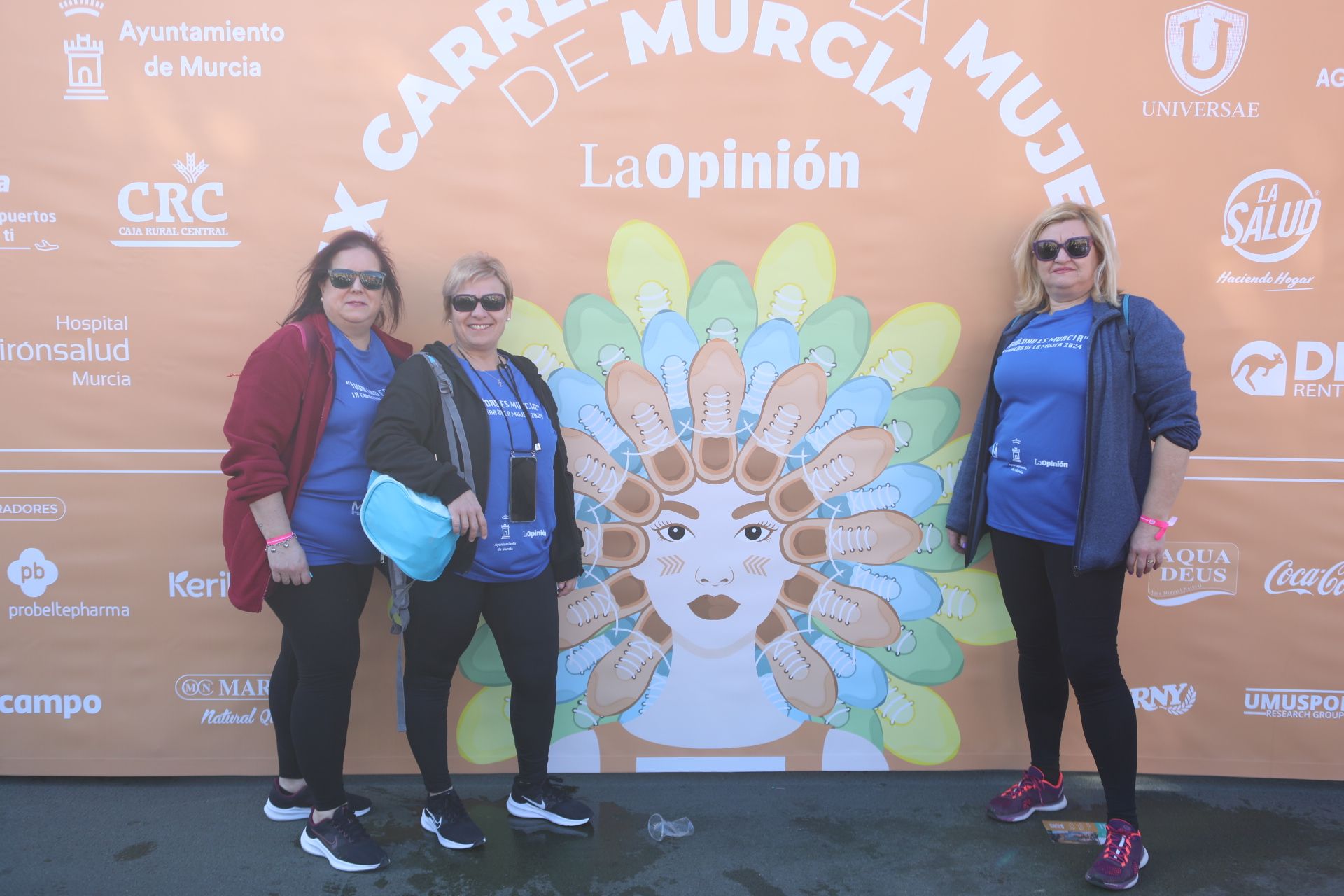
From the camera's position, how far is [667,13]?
2660 mm

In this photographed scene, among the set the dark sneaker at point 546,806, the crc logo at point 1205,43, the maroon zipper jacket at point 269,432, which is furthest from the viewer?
the crc logo at point 1205,43

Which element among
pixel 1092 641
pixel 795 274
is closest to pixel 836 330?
pixel 795 274

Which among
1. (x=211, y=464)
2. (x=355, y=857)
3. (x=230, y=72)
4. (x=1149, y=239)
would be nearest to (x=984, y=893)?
(x=355, y=857)

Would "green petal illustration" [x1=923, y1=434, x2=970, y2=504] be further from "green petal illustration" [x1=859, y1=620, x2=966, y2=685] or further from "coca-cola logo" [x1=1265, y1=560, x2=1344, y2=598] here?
"coca-cola logo" [x1=1265, y1=560, x2=1344, y2=598]

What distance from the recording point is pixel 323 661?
2.24 meters

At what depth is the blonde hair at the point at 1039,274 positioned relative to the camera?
2.35 metres

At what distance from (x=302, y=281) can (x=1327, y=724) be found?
3746 mm

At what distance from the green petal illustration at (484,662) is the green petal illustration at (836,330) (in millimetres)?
1433

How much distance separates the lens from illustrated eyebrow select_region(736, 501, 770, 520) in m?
2.80

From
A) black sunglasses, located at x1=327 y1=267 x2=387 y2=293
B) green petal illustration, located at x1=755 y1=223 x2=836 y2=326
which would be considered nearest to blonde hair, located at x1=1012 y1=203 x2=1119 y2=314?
green petal illustration, located at x1=755 y1=223 x2=836 y2=326

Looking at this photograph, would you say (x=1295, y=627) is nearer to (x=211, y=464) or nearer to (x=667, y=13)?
(x=667, y=13)

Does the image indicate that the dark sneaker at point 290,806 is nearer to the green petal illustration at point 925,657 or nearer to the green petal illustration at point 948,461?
the green petal illustration at point 925,657

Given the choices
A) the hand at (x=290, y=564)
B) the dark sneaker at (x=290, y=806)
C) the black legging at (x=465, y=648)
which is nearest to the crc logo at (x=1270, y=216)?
the black legging at (x=465, y=648)

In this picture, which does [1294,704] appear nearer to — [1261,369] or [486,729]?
[1261,369]
